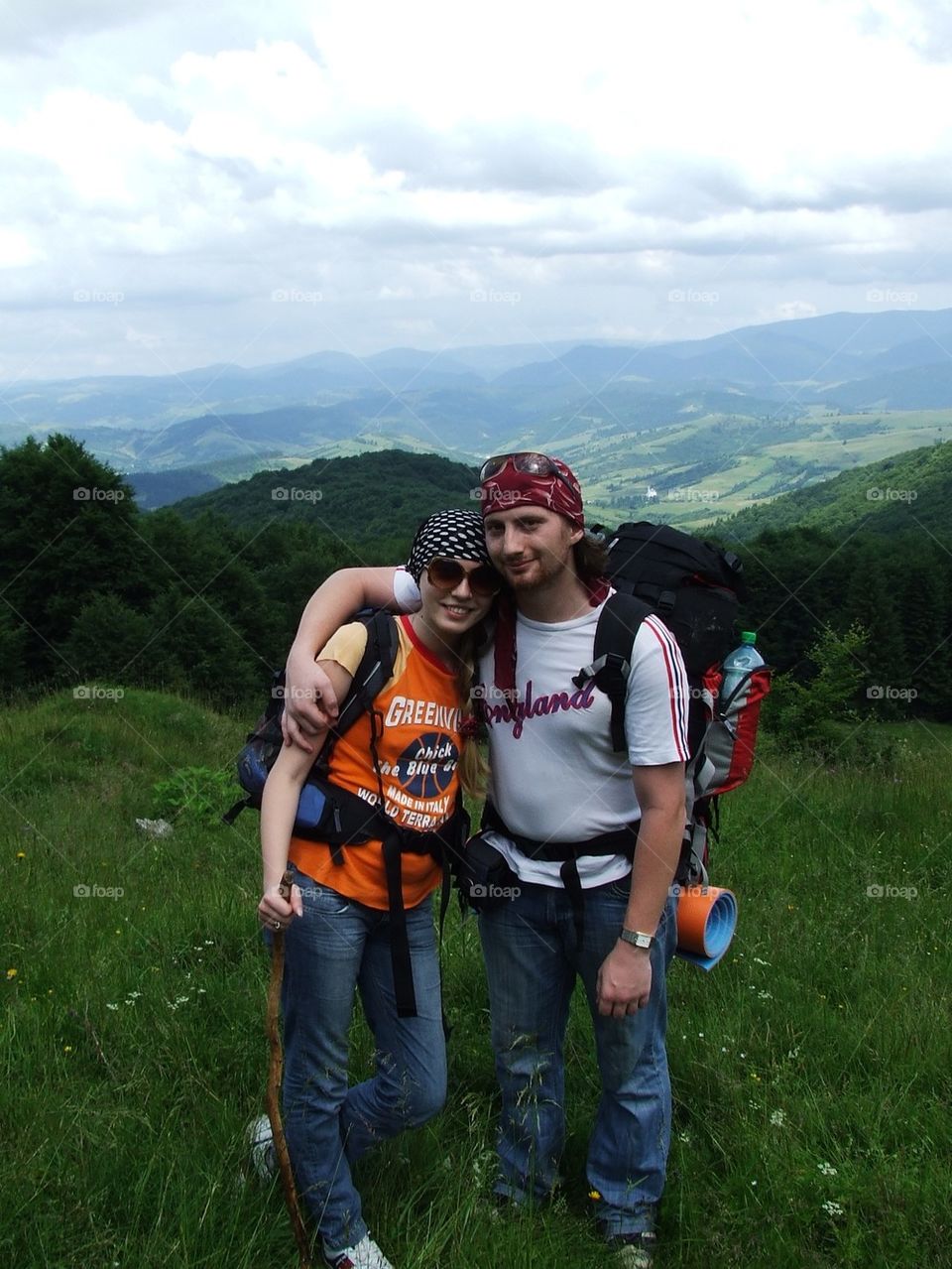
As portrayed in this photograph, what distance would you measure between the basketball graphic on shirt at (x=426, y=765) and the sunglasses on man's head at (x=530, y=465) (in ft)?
2.33

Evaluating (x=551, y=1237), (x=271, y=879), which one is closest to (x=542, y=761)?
(x=271, y=879)

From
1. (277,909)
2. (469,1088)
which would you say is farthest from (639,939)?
(469,1088)

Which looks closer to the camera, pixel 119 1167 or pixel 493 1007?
pixel 119 1167

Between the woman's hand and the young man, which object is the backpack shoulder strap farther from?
the woman's hand

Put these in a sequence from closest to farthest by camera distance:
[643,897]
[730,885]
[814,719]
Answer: [643,897], [730,885], [814,719]

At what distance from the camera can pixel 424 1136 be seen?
3.04 m

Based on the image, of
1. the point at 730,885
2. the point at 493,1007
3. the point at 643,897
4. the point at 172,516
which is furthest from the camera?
the point at 172,516

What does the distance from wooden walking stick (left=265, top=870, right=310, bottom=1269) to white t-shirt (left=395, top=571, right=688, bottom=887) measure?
0.71 m

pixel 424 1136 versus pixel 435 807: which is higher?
pixel 435 807

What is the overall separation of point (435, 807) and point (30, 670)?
131 ft

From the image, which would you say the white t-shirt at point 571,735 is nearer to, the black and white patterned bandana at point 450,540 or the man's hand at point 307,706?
the black and white patterned bandana at point 450,540

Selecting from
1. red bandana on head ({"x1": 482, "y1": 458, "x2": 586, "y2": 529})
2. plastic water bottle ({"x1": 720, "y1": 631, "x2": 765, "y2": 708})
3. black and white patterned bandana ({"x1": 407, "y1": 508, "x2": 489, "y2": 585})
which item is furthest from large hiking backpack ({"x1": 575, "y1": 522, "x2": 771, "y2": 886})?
black and white patterned bandana ({"x1": 407, "y1": 508, "x2": 489, "y2": 585})

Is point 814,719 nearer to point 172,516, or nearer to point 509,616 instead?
point 509,616

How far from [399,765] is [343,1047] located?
771 millimetres
